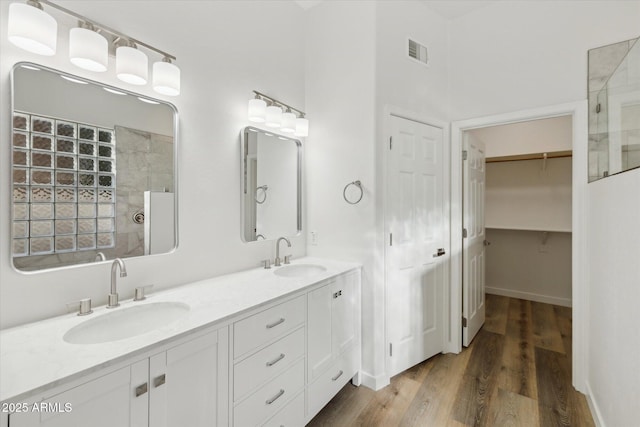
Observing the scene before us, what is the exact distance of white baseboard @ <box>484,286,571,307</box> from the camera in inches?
147

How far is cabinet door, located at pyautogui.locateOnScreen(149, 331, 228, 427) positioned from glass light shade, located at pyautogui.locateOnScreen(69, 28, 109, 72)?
1256mm

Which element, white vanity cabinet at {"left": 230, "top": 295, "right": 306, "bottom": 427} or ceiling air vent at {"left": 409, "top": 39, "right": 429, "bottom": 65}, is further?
ceiling air vent at {"left": 409, "top": 39, "right": 429, "bottom": 65}

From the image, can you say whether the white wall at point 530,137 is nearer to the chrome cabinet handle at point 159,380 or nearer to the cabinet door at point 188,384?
the cabinet door at point 188,384

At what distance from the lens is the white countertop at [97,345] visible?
81cm

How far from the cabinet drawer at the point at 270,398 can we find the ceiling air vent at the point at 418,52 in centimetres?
251

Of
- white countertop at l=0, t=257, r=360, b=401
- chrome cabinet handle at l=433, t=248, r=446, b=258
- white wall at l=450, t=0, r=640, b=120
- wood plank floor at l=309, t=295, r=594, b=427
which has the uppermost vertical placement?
white wall at l=450, t=0, r=640, b=120

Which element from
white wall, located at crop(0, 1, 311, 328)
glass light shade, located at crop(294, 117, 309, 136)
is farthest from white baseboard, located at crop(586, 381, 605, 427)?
glass light shade, located at crop(294, 117, 309, 136)

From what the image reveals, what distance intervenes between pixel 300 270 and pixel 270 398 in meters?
0.95

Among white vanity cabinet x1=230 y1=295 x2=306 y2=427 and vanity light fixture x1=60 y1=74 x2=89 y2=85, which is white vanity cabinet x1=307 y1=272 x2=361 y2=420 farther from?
vanity light fixture x1=60 y1=74 x2=89 y2=85

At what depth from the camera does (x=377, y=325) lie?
7.15 ft

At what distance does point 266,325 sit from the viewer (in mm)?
1423

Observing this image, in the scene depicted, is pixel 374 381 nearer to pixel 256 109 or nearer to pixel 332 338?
pixel 332 338

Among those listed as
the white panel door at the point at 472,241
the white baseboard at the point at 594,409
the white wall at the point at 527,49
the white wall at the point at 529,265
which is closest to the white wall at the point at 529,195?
the white wall at the point at 529,265

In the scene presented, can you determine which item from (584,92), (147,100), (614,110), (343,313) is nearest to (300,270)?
(343,313)
